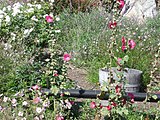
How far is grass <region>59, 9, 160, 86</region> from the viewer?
621cm

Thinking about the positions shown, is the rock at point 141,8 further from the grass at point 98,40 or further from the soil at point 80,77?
the soil at point 80,77

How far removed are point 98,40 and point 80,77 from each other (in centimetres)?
114

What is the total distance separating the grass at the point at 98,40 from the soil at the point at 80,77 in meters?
0.09

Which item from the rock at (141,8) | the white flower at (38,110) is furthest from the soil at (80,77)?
the rock at (141,8)

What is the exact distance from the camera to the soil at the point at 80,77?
5806mm

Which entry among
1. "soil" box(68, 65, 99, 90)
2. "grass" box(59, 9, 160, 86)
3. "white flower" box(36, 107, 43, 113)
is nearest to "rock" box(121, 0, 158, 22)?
"grass" box(59, 9, 160, 86)

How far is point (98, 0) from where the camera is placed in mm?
11125

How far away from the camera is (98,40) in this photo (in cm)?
718

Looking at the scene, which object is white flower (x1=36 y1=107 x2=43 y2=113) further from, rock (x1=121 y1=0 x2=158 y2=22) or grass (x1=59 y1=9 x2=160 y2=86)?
rock (x1=121 y1=0 x2=158 y2=22)

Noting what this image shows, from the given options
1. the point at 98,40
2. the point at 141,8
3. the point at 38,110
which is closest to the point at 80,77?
the point at 98,40

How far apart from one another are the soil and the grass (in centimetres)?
9

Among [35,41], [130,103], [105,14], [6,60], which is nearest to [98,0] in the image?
[105,14]

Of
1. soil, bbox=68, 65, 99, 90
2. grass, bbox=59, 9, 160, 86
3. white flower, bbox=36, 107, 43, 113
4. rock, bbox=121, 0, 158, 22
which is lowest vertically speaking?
white flower, bbox=36, 107, 43, 113

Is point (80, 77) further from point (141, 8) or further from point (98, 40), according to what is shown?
point (141, 8)
